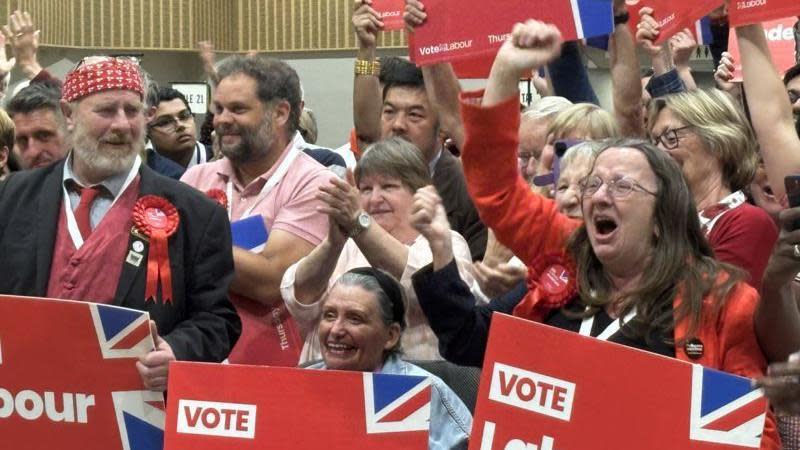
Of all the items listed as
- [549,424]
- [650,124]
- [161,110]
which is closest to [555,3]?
[650,124]

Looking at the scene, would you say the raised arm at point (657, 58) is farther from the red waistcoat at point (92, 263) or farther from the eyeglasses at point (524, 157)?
the red waistcoat at point (92, 263)

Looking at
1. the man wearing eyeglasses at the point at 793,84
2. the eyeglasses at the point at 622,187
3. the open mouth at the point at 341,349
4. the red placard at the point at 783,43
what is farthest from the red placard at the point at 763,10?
the red placard at the point at 783,43

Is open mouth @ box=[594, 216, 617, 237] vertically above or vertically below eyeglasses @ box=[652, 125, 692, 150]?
below

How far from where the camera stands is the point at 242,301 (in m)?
3.99

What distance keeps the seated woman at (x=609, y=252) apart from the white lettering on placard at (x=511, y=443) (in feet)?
0.83

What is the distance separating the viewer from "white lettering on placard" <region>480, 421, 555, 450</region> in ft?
8.91

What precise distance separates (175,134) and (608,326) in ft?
12.5

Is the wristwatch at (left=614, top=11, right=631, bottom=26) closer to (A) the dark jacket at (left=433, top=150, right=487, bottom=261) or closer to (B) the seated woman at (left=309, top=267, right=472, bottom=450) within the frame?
(A) the dark jacket at (left=433, top=150, right=487, bottom=261)

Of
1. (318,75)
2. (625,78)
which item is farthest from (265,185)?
(318,75)

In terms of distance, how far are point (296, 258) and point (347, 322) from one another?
57 cm

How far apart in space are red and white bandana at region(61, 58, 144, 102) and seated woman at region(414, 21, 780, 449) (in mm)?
889

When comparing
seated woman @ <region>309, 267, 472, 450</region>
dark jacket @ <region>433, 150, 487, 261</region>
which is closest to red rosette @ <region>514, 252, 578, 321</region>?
seated woman @ <region>309, 267, 472, 450</region>

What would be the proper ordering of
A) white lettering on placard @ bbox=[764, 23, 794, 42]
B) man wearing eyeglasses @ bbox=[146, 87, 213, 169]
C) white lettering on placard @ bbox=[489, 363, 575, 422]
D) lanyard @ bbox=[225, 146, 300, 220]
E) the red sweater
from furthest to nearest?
1. man wearing eyeglasses @ bbox=[146, 87, 213, 169]
2. white lettering on placard @ bbox=[764, 23, 794, 42]
3. lanyard @ bbox=[225, 146, 300, 220]
4. the red sweater
5. white lettering on placard @ bbox=[489, 363, 575, 422]

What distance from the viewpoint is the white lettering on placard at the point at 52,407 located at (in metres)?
3.22
